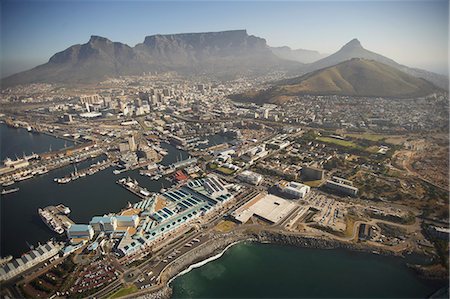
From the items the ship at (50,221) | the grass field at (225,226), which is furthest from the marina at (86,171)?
the grass field at (225,226)

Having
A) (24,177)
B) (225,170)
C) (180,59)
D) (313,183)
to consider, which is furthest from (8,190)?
(180,59)

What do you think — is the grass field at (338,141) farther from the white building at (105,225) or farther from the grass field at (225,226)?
the white building at (105,225)

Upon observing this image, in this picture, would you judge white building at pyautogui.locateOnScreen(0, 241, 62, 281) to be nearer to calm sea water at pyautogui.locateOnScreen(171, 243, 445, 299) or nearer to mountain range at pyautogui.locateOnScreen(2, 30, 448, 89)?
calm sea water at pyautogui.locateOnScreen(171, 243, 445, 299)

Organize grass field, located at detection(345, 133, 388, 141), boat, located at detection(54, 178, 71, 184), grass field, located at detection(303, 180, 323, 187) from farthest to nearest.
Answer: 1. grass field, located at detection(345, 133, 388, 141)
2. boat, located at detection(54, 178, 71, 184)
3. grass field, located at detection(303, 180, 323, 187)

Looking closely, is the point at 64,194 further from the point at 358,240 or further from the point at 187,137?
the point at 358,240

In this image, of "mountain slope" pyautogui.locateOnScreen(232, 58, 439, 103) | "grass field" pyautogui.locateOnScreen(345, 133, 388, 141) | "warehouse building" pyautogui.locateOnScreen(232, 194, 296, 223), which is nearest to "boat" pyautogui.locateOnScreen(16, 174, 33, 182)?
"warehouse building" pyautogui.locateOnScreen(232, 194, 296, 223)

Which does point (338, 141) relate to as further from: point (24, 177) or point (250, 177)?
point (24, 177)
